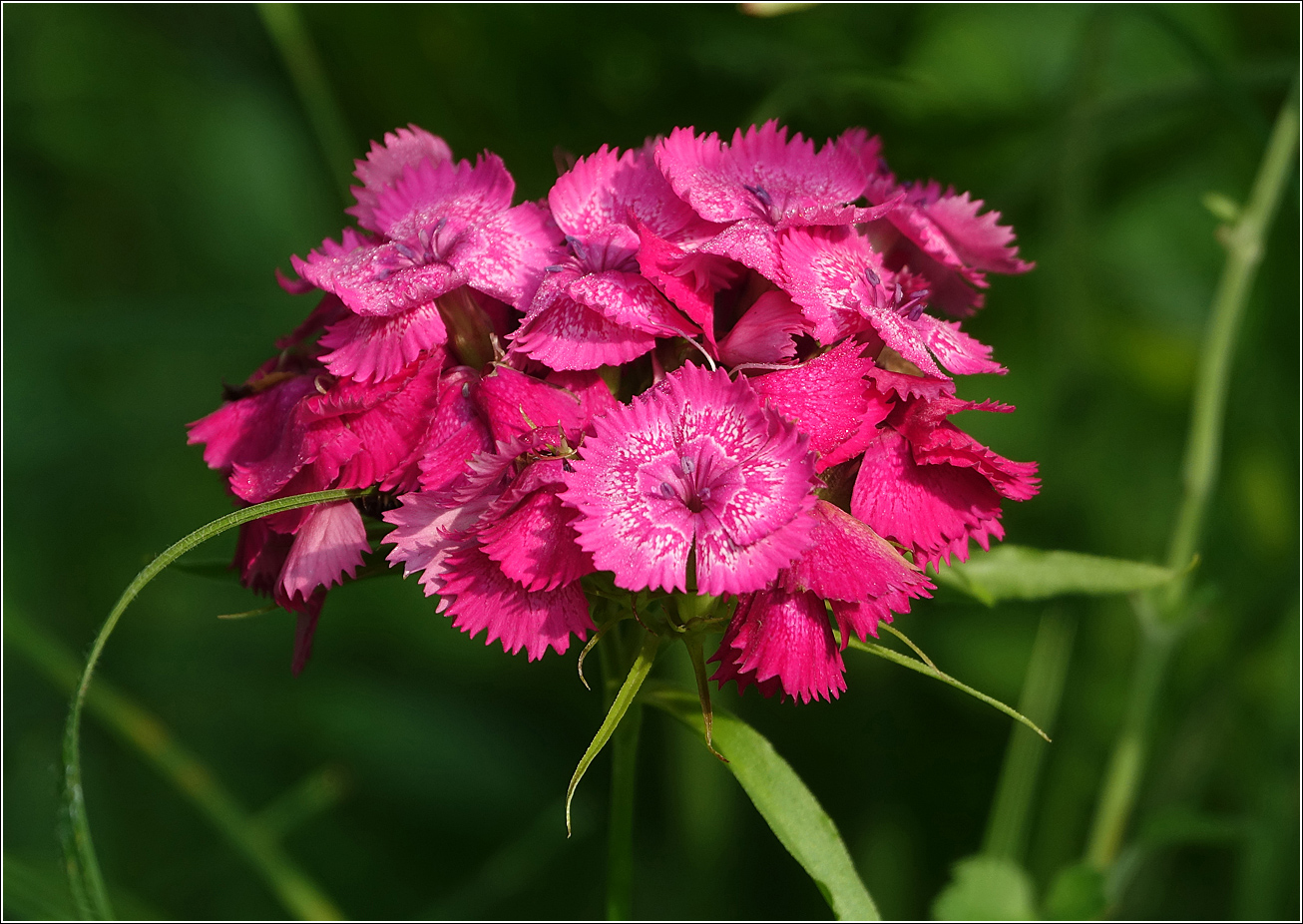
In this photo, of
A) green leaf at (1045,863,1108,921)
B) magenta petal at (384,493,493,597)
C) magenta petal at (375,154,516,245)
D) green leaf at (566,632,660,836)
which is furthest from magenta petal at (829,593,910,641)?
green leaf at (1045,863,1108,921)

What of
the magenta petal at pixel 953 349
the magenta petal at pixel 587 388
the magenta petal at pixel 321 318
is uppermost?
the magenta petal at pixel 953 349

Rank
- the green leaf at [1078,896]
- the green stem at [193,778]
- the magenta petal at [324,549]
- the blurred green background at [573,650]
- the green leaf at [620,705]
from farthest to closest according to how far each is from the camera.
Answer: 1. the blurred green background at [573,650]
2. the green stem at [193,778]
3. the green leaf at [1078,896]
4. the magenta petal at [324,549]
5. the green leaf at [620,705]

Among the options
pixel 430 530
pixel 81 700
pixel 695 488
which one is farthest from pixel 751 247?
pixel 81 700

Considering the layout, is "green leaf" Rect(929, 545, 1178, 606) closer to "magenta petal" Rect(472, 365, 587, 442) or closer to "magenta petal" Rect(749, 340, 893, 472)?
"magenta petal" Rect(749, 340, 893, 472)

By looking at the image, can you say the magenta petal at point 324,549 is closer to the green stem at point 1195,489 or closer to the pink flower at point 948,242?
the pink flower at point 948,242

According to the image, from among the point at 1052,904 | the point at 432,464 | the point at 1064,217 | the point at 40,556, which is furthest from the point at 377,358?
the point at 40,556

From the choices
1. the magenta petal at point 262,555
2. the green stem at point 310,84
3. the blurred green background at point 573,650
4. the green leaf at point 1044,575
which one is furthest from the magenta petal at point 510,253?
the green stem at point 310,84
